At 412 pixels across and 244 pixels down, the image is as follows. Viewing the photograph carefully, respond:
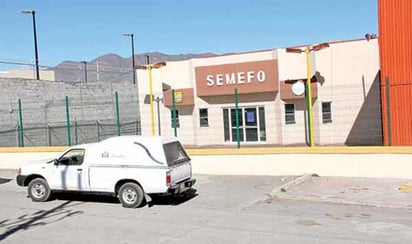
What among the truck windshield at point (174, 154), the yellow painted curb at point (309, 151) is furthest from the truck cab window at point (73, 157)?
the yellow painted curb at point (309, 151)

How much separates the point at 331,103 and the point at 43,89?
16426 millimetres

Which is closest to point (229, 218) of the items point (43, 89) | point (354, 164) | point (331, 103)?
point (354, 164)

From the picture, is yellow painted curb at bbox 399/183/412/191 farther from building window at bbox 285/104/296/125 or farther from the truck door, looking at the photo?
building window at bbox 285/104/296/125

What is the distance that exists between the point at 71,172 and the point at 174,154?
2.58 metres

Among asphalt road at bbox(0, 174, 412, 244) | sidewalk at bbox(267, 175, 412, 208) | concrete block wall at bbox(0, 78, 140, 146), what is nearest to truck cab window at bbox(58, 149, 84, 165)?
asphalt road at bbox(0, 174, 412, 244)

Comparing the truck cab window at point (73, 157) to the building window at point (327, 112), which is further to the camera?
the building window at point (327, 112)

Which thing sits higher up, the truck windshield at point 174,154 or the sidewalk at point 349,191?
the truck windshield at point 174,154

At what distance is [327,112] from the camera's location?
23359 mm

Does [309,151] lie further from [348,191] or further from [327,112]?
[327,112]

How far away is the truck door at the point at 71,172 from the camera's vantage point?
1123 centimetres

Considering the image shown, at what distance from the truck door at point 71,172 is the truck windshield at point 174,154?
2047 mm

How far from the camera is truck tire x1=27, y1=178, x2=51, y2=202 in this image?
1176 cm

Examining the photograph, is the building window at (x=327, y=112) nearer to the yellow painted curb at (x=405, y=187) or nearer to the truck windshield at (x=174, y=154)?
the yellow painted curb at (x=405, y=187)

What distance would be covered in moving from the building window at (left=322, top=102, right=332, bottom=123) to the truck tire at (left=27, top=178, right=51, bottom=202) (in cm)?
1545
